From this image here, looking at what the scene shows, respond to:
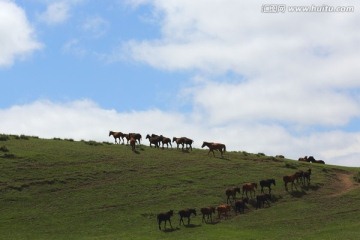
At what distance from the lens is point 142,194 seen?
48.8 m

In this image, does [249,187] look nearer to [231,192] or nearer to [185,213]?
[231,192]

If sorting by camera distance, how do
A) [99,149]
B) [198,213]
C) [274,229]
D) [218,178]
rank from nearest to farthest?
[274,229]
[198,213]
[218,178]
[99,149]

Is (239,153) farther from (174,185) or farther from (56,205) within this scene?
(56,205)

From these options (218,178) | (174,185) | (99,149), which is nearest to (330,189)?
(218,178)

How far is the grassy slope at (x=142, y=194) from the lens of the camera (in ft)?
133

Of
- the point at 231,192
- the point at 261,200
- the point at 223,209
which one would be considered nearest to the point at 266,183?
the point at 261,200

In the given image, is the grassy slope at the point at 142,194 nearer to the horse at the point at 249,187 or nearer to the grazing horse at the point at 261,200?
the grazing horse at the point at 261,200

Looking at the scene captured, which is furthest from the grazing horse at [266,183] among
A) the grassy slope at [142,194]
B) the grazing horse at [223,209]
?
the grazing horse at [223,209]

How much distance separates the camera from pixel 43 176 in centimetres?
5084

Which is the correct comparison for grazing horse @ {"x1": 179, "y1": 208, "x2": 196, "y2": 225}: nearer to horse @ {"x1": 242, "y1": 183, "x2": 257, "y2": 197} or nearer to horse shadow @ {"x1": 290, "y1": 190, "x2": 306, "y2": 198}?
horse @ {"x1": 242, "y1": 183, "x2": 257, "y2": 197}

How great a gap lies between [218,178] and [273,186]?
5.21 metres

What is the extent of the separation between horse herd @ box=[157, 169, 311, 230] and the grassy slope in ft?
2.48

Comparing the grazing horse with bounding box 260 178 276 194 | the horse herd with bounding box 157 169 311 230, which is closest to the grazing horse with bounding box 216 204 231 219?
the horse herd with bounding box 157 169 311 230

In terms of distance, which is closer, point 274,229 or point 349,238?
point 349,238
